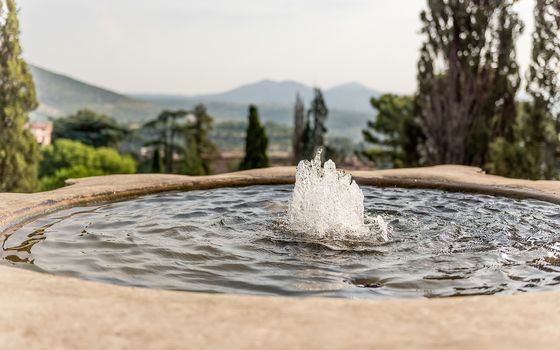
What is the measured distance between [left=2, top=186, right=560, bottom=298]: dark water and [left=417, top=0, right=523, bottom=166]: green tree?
784cm

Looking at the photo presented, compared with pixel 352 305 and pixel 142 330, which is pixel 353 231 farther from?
pixel 142 330

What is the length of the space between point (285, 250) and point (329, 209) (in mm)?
1355

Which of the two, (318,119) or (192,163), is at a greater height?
(318,119)

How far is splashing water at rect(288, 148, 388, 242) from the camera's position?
547 cm

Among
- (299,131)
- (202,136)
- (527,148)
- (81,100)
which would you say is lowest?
(527,148)

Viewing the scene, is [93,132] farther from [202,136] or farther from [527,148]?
[527,148]

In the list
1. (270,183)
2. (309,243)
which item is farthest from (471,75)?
(309,243)

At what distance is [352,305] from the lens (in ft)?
9.29

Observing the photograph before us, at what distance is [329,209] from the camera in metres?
5.98

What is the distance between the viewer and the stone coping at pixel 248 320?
237 cm

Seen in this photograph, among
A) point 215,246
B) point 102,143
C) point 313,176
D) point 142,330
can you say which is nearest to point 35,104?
point 313,176

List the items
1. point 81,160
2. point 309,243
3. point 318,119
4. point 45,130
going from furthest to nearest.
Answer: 1. point 45,130
2. point 81,160
3. point 318,119
4. point 309,243

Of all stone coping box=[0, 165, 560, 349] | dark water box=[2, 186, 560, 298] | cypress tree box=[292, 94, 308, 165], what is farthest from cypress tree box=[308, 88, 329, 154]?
stone coping box=[0, 165, 560, 349]

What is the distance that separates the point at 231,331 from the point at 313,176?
4.05m
